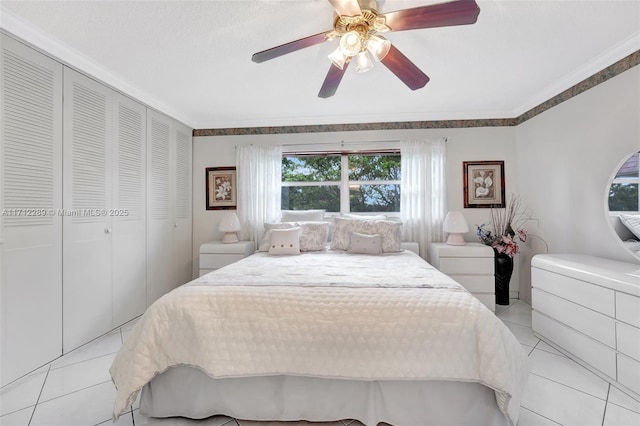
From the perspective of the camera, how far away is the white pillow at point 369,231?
308 cm

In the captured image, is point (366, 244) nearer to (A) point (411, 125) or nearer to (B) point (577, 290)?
(B) point (577, 290)

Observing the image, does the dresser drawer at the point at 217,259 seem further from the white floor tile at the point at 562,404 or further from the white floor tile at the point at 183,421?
the white floor tile at the point at 562,404

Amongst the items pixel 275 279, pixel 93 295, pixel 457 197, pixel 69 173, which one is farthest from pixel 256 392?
pixel 457 197

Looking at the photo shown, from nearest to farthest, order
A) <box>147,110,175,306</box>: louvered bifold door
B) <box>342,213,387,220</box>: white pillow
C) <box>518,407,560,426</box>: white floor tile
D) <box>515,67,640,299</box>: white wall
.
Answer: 1. <box>518,407,560,426</box>: white floor tile
2. <box>515,67,640,299</box>: white wall
3. <box>147,110,175,306</box>: louvered bifold door
4. <box>342,213,387,220</box>: white pillow

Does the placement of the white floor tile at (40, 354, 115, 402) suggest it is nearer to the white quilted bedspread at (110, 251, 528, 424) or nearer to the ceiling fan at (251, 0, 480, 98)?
the white quilted bedspread at (110, 251, 528, 424)

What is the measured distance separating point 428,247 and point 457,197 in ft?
2.50

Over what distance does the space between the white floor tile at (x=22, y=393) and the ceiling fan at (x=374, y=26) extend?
2.50 meters

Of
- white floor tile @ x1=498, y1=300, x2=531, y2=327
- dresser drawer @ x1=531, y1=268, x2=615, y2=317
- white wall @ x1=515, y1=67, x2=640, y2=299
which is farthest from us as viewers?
white floor tile @ x1=498, y1=300, x2=531, y2=327

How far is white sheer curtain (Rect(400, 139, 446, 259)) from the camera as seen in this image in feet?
11.9

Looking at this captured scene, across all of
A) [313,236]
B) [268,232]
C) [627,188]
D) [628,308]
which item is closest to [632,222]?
[627,188]

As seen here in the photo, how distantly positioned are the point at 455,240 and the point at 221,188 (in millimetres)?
3140

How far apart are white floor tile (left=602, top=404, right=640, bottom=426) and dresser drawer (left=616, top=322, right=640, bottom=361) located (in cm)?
31

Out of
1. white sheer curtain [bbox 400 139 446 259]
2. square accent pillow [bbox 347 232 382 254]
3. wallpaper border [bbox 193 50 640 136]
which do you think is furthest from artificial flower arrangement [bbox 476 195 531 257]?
square accent pillow [bbox 347 232 382 254]

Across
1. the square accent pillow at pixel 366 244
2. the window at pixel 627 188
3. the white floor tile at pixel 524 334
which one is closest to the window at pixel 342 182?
the square accent pillow at pixel 366 244
